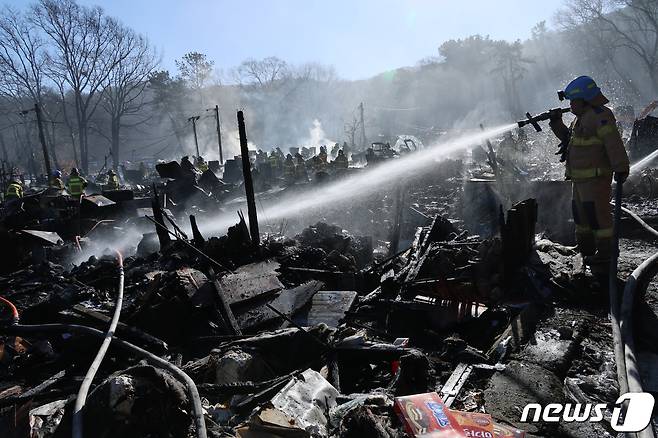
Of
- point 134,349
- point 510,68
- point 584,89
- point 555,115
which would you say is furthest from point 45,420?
point 510,68

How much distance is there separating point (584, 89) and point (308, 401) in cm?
456

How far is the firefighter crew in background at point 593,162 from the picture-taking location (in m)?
4.65

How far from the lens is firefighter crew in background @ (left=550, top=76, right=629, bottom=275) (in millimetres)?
4648

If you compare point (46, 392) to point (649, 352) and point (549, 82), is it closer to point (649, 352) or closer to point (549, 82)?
point (649, 352)

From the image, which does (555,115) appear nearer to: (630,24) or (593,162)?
(593,162)

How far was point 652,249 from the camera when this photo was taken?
5617 millimetres

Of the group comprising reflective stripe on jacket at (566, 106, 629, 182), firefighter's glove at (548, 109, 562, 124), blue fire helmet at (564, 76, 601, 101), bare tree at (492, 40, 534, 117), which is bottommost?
reflective stripe on jacket at (566, 106, 629, 182)

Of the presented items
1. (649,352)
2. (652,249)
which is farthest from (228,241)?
(652,249)

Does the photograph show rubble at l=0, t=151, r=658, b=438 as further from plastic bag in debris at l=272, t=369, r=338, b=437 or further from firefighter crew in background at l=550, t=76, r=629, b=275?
firefighter crew in background at l=550, t=76, r=629, b=275

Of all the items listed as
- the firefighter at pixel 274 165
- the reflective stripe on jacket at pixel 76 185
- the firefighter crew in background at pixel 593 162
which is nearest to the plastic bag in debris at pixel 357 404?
the firefighter crew in background at pixel 593 162

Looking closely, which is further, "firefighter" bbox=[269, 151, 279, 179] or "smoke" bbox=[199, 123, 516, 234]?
"firefighter" bbox=[269, 151, 279, 179]

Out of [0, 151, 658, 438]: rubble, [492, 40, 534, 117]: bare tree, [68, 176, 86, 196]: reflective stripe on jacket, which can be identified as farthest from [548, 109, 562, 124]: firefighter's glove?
[492, 40, 534, 117]: bare tree

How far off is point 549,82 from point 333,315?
5637cm

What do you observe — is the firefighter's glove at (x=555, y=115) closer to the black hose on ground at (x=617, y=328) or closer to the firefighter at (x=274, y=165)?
the black hose on ground at (x=617, y=328)
